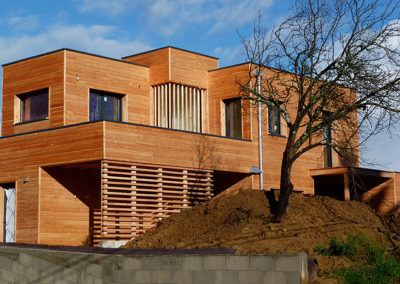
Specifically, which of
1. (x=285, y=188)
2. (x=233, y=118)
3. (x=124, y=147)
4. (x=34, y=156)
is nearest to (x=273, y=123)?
(x=233, y=118)

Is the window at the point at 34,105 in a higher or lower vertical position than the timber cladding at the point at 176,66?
lower

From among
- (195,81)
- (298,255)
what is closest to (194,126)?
(195,81)

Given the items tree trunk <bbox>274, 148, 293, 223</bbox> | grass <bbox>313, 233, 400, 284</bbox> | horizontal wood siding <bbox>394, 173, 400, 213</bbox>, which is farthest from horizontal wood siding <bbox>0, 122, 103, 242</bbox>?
horizontal wood siding <bbox>394, 173, 400, 213</bbox>

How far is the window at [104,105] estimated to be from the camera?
2239cm

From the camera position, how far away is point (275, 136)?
23094 mm

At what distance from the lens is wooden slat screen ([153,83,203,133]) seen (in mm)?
23281

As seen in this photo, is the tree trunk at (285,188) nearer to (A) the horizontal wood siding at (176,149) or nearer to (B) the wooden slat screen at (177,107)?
(A) the horizontal wood siding at (176,149)

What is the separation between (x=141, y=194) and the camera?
18.2 meters

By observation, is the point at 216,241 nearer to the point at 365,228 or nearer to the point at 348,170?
the point at 365,228

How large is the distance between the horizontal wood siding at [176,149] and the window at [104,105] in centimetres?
403

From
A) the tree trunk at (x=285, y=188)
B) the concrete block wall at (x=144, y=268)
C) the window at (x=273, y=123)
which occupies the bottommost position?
the concrete block wall at (x=144, y=268)

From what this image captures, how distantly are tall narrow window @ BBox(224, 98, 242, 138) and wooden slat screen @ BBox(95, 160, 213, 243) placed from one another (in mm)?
3440

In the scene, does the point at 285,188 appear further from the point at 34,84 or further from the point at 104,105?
the point at 34,84

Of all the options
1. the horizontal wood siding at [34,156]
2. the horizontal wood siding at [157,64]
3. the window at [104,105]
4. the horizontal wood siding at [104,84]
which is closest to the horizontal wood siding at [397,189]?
the horizontal wood siding at [157,64]
